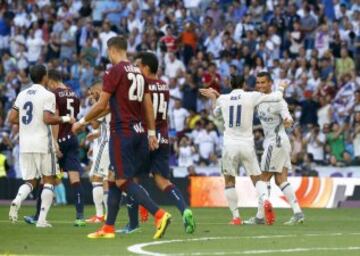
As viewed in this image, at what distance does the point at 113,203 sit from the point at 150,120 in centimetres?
124

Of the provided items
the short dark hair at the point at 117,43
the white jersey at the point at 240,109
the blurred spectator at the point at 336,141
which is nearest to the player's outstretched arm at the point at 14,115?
the white jersey at the point at 240,109

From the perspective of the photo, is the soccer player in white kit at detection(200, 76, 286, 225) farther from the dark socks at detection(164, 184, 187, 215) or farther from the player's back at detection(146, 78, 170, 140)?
the dark socks at detection(164, 184, 187, 215)

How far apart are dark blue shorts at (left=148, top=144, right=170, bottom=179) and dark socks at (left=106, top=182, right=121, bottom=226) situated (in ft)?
4.42

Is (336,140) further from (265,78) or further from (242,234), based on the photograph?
(242,234)

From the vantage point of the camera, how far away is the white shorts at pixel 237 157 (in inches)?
814

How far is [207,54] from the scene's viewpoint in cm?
3672

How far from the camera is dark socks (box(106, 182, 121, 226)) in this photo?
16.8 m

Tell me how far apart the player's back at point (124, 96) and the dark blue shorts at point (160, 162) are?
1618mm

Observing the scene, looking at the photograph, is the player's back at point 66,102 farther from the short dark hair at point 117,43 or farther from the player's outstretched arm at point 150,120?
the short dark hair at point 117,43

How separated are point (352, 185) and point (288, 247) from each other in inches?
576

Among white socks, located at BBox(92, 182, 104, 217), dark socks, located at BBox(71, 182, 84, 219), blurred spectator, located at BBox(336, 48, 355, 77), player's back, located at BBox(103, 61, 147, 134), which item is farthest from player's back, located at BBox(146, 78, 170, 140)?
blurred spectator, located at BBox(336, 48, 355, 77)

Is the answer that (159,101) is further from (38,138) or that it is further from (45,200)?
(45,200)

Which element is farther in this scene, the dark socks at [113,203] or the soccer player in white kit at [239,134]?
the soccer player in white kit at [239,134]

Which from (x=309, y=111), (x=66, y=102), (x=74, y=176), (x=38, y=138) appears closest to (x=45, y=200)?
(x=38, y=138)
